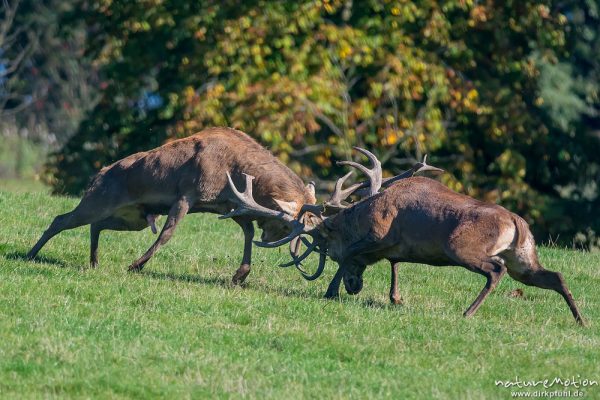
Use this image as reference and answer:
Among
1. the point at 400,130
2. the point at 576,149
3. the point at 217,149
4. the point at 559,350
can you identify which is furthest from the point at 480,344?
the point at 576,149

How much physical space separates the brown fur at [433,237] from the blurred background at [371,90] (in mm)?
9173

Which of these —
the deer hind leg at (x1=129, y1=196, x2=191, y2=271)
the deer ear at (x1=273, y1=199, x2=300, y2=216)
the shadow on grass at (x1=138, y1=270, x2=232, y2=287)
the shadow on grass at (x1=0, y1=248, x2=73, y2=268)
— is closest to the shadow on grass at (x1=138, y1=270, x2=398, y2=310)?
the shadow on grass at (x1=138, y1=270, x2=232, y2=287)

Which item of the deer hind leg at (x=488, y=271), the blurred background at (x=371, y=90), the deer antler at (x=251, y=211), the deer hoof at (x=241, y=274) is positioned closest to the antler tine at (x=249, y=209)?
the deer antler at (x=251, y=211)

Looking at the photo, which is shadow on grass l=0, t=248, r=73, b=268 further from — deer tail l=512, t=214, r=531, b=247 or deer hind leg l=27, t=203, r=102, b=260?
deer tail l=512, t=214, r=531, b=247

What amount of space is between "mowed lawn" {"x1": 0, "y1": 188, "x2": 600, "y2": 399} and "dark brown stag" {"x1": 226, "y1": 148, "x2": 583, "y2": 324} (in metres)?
0.38

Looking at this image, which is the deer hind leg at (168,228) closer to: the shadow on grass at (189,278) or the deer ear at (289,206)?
the shadow on grass at (189,278)

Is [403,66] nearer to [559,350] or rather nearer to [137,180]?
[137,180]

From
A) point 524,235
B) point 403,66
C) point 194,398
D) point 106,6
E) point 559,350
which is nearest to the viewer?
point 194,398

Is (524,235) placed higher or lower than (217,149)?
lower

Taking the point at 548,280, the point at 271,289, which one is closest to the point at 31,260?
the point at 271,289

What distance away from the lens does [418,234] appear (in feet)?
39.5

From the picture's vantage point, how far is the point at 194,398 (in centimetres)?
828

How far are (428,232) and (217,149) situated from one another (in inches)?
103

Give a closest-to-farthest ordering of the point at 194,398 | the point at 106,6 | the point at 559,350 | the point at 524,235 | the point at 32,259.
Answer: the point at 194,398
the point at 559,350
the point at 524,235
the point at 32,259
the point at 106,6
